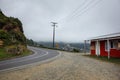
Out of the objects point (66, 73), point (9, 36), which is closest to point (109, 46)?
point (66, 73)

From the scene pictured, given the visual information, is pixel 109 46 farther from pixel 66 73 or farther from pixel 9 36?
pixel 9 36

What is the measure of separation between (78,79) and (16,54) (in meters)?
23.2

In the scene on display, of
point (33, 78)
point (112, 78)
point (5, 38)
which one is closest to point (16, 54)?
point (5, 38)

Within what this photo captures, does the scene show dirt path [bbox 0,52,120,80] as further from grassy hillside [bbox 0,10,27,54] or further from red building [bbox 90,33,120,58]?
grassy hillside [bbox 0,10,27,54]

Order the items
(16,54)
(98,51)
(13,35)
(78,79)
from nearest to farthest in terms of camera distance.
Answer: (78,79) → (98,51) → (16,54) → (13,35)

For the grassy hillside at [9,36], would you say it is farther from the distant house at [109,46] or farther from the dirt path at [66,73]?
the dirt path at [66,73]

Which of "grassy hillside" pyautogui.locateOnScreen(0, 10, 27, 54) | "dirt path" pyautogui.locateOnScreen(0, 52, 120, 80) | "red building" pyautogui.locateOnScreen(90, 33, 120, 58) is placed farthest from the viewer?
"grassy hillside" pyautogui.locateOnScreen(0, 10, 27, 54)

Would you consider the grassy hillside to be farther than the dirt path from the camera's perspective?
Yes

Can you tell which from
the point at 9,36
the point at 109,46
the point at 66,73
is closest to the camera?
the point at 66,73

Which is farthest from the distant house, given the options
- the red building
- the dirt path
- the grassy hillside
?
the grassy hillside

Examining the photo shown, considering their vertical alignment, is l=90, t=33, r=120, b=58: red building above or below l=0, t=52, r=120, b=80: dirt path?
above

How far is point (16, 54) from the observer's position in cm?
3173

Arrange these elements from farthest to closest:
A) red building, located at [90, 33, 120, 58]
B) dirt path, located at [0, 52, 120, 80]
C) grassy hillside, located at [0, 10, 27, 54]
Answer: grassy hillside, located at [0, 10, 27, 54]
red building, located at [90, 33, 120, 58]
dirt path, located at [0, 52, 120, 80]

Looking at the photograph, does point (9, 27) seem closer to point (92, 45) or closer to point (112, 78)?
point (92, 45)
